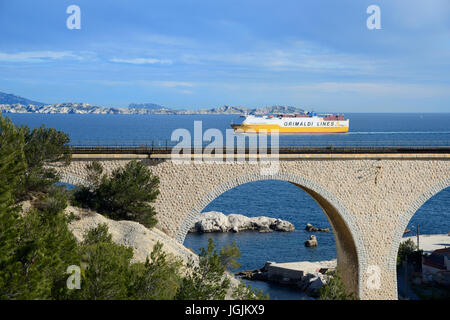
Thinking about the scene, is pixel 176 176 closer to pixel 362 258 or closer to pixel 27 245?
pixel 362 258

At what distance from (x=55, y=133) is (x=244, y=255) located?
22.2 meters

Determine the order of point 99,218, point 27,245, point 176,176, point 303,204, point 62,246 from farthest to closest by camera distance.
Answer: point 303,204 < point 176,176 < point 99,218 < point 62,246 < point 27,245

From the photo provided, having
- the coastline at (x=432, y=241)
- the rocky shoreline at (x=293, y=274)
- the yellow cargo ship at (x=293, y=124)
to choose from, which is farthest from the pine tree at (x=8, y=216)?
the yellow cargo ship at (x=293, y=124)

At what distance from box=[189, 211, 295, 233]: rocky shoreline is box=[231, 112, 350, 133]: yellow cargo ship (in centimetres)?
1957

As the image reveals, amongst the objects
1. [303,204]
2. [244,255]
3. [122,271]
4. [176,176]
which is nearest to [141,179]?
A: [176,176]

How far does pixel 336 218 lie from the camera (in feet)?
84.1

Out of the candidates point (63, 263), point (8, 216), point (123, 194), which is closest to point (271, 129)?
point (123, 194)

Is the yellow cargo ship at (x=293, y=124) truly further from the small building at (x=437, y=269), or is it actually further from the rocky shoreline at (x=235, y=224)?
the small building at (x=437, y=269)

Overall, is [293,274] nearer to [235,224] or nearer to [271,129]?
[235,224]

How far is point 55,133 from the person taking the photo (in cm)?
2188

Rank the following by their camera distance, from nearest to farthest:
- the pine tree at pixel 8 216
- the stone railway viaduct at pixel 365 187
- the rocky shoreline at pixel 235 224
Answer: the pine tree at pixel 8 216 → the stone railway viaduct at pixel 365 187 → the rocky shoreline at pixel 235 224

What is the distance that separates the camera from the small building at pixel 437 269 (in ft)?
111

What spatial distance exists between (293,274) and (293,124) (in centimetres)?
3591

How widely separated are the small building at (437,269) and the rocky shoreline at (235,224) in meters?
15.3
